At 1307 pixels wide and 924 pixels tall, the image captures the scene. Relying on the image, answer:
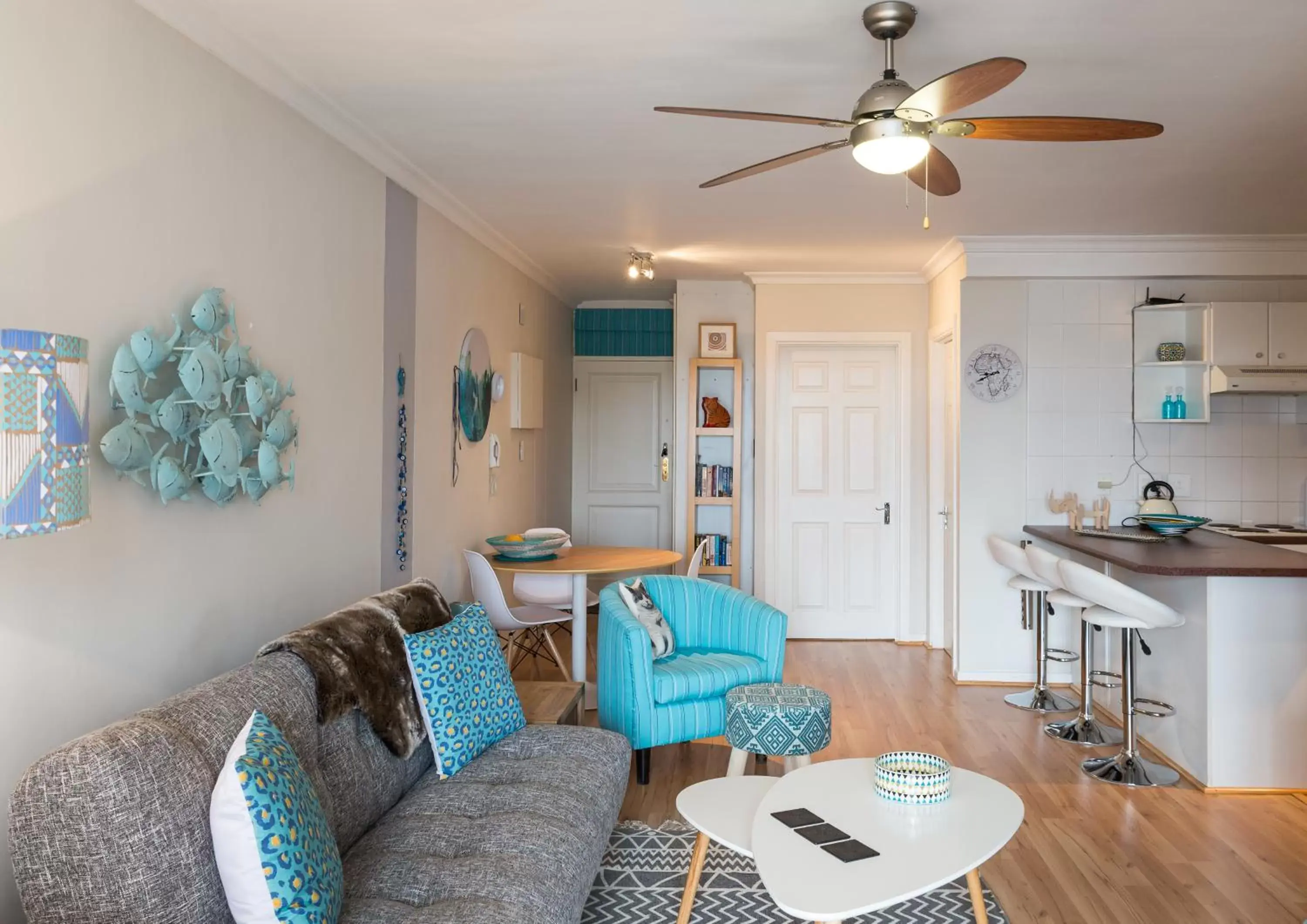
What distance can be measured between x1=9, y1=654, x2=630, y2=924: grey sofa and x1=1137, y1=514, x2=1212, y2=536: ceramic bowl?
3.22 metres

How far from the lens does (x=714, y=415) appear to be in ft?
21.9

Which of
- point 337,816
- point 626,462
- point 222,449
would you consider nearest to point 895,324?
point 626,462

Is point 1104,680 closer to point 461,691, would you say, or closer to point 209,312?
point 461,691

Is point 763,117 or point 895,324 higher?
point 895,324

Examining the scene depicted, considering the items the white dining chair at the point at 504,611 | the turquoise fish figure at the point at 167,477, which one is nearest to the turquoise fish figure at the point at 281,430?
the turquoise fish figure at the point at 167,477

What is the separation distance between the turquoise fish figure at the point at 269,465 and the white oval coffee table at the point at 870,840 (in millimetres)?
1573

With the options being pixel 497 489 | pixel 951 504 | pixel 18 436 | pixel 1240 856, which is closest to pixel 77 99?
pixel 18 436

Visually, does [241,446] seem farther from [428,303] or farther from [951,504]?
[951,504]

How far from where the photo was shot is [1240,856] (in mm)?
3104

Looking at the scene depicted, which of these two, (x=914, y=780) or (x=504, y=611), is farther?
(x=504, y=611)

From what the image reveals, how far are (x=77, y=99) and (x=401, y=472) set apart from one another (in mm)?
2039

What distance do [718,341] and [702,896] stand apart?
4.33 m

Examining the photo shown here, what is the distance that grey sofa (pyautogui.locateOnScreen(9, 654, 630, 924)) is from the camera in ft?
4.88

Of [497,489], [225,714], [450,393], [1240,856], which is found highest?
[450,393]
